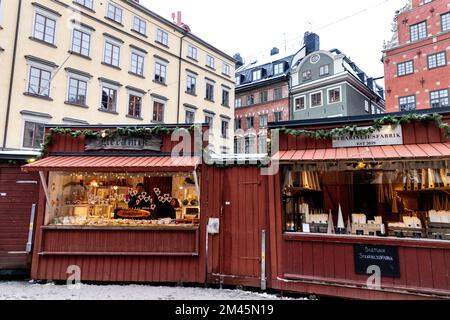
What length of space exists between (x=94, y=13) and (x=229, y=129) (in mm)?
16369

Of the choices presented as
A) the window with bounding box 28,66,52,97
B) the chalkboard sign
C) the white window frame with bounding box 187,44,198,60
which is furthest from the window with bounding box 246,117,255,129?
the chalkboard sign

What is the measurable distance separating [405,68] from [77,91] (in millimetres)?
25351

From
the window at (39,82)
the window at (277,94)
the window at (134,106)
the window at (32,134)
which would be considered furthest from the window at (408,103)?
the window at (32,134)

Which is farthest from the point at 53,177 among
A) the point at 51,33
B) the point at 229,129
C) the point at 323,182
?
the point at 229,129

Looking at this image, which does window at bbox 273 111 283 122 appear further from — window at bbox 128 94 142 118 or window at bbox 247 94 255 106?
window at bbox 128 94 142 118

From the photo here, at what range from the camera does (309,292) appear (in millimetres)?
6941

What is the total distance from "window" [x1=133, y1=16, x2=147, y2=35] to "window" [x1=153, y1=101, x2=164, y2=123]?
6079 millimetres

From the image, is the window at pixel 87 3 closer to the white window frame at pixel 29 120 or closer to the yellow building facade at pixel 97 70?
the yellow building facade at pixel 97 70

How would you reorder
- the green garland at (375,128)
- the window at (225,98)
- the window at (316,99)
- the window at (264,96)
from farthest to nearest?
the window at (264,96) < the window at (225,98) < the window at (316,99) < the green garland at (375,128)

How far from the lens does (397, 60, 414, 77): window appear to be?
24672 millimetres

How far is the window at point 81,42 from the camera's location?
69.1ft

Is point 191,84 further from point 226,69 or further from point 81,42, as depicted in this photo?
point 81,42

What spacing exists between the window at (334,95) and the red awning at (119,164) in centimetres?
2486

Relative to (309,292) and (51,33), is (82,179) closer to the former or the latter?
(309,292)
